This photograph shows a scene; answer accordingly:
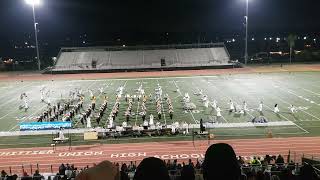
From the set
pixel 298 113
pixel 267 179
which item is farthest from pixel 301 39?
pixel 267 179

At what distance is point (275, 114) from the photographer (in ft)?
78.9

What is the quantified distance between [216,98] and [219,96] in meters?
0.95

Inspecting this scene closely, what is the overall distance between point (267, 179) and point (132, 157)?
9.23 meters

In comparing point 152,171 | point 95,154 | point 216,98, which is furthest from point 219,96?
point 152,171

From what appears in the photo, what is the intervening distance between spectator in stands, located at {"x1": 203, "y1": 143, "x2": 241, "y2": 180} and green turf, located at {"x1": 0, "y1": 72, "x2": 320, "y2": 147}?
57.2 ft

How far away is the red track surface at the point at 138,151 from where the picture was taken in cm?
1623

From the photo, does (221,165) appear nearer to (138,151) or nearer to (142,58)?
(138,151)

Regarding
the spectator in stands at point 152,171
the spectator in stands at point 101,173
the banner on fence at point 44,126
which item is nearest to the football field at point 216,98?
the banner on fence at point 44,126

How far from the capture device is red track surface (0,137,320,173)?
53.3 ft

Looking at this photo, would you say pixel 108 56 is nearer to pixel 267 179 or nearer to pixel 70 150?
pixel 70 150

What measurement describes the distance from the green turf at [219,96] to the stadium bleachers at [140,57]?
40.5 ft

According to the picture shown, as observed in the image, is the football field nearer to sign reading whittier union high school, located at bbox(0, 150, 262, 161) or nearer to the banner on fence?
the banner on fence

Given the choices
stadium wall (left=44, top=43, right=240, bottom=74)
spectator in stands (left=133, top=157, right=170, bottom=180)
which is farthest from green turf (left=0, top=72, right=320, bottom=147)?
spectator in stands (left=133, top=157, right=170, bottom=180)

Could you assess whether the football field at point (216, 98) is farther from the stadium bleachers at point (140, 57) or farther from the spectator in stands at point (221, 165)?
the spectator in stands at point (221, 165)
